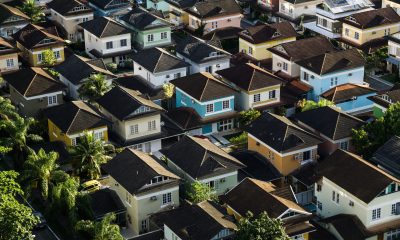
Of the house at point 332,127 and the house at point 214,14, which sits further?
the house at point 214,14

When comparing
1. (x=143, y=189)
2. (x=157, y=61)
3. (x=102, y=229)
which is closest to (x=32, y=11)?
(x=157, y=61)

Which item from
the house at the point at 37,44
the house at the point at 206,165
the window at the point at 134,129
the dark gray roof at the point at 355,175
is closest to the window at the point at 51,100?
the window at the point at 134,129

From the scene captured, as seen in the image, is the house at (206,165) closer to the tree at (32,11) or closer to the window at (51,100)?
the window at (51,100)

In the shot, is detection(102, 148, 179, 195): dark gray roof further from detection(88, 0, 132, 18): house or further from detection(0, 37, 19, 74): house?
detection(88, 0, 132, 18): house

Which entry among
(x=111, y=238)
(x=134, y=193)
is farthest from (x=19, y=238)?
(x=134, y=193)

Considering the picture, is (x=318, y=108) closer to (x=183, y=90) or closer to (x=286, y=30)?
(x=183, y=90)

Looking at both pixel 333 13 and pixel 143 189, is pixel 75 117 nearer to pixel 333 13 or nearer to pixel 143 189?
pixel 143 189

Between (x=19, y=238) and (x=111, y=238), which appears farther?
(x=111, y=238)
